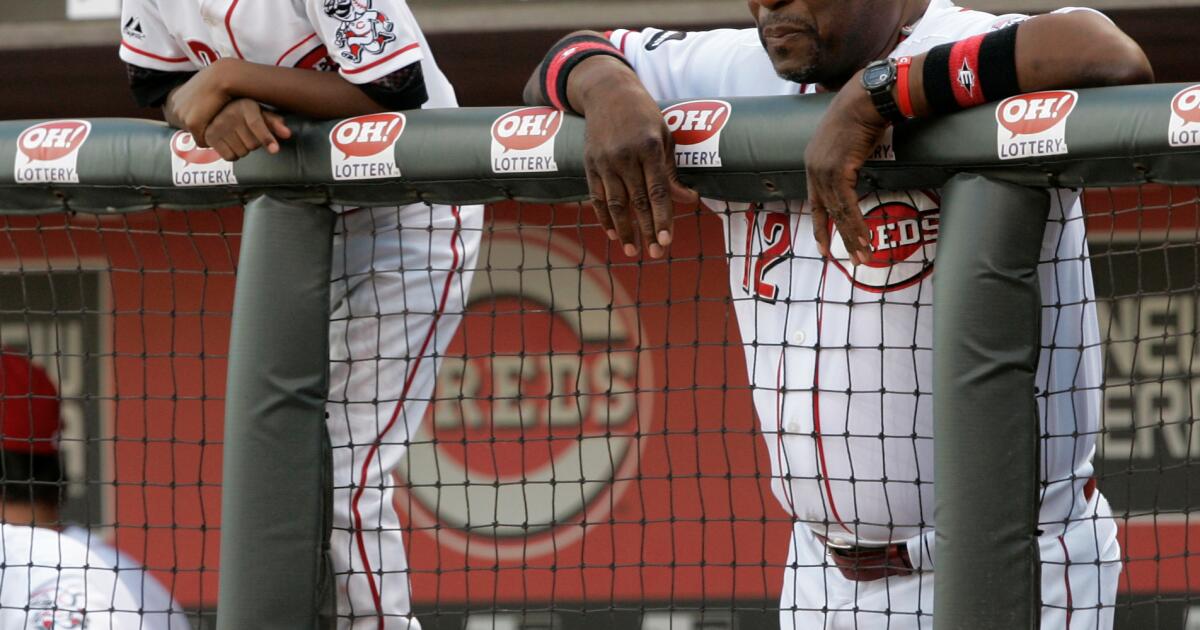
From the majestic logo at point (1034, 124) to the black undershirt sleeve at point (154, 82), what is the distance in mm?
1138

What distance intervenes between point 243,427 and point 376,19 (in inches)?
20.8

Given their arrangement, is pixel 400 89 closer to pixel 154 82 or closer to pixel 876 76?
pixel 154 82

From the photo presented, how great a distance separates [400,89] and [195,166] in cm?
26

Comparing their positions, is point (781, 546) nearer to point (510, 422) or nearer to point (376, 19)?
point (510, 422)

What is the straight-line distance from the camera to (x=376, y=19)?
1.73 metres

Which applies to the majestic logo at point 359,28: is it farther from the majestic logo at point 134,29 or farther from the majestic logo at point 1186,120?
the majestic logo at point 1186,120

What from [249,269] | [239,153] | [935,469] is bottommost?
[935,469]

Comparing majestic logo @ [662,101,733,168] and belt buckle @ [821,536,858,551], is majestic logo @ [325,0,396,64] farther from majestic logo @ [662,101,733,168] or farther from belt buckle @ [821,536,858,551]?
belt buckle @ [821,536,858,551]

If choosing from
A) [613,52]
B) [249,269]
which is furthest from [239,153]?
[613,52]

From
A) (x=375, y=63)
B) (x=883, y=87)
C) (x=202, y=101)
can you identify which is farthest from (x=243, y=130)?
(x=883, y=87)

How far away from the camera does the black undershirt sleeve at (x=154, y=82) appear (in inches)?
77.3

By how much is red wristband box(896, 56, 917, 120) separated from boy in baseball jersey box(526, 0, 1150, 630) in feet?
0.04

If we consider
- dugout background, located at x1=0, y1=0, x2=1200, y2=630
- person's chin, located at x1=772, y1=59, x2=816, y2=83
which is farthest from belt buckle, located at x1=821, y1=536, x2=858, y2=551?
dugout background, located at x1=0, y1=0, x2=1200, y2=630

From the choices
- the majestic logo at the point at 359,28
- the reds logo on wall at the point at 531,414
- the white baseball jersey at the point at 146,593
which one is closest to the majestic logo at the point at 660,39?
the majestic logo at the point at 359,28
